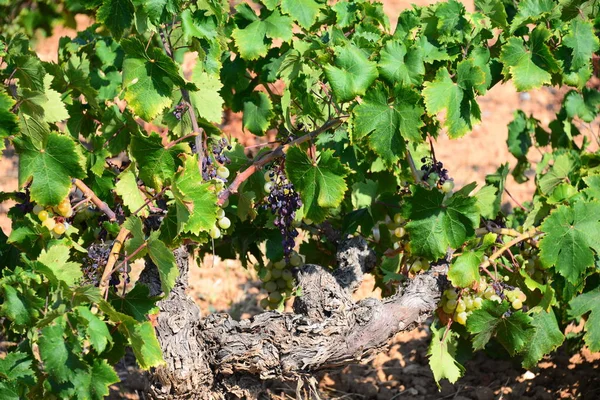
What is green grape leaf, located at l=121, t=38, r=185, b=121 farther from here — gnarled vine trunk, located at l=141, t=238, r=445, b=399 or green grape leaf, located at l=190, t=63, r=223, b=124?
gnarled vine trunk, located at l=141, t=238, r=445, b=399

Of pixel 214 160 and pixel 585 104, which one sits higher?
pixel 214 160

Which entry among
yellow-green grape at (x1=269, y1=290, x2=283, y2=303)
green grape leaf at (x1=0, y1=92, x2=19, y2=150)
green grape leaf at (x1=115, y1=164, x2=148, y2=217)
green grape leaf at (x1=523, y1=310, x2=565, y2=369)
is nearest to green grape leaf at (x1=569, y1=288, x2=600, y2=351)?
green grape leaf at (x1=523, y1=310, x2=565, y2=369)

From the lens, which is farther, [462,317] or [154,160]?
[462,317]

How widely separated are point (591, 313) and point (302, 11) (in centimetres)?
142

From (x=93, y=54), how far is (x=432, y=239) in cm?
161

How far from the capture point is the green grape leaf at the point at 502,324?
2637 millimetres

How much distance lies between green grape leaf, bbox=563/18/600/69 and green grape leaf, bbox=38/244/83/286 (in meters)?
1.63

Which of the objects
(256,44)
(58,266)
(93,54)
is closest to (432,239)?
(256,44)

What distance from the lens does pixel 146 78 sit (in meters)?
2.36

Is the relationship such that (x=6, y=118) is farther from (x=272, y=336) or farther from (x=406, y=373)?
(x=406, y=373)

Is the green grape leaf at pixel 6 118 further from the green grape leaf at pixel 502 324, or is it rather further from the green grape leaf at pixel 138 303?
the green grape leaf at pixel 502 324

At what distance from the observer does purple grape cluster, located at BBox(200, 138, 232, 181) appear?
2521mm

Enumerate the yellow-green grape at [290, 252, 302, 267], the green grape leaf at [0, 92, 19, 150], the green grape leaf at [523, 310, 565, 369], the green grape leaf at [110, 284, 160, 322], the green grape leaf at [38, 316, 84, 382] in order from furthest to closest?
1. the yellow-green grape at [290, 252, 302, 267]
2. the green grape leaf at [523, 310, 565, 369]
3. the green grape leaf at [110, 284, 160, 322]
4. the green grape leaf at [0, 92, 19, 150]
5. the green grape leaf at [38, 316, 84, 382]

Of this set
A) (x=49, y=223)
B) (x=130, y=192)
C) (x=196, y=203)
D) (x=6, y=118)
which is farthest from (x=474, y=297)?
(x=6, y=118)
